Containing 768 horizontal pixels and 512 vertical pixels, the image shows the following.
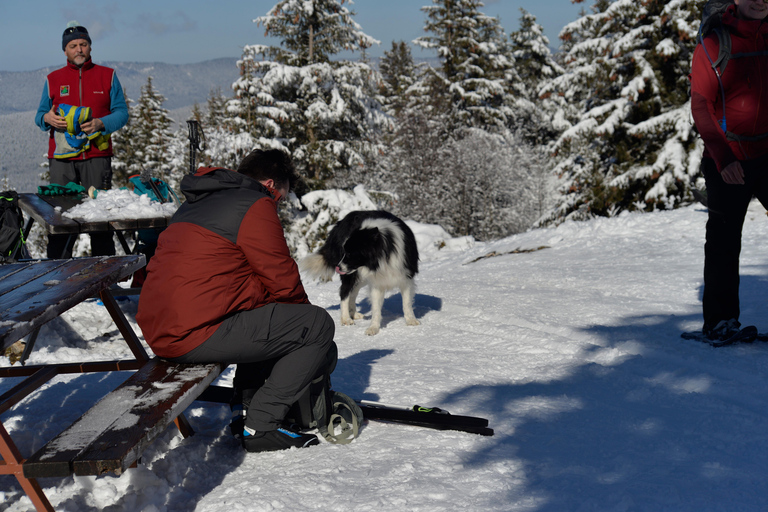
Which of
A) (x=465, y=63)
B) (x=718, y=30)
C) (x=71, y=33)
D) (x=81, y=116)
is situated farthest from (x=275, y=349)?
(x=465, y=63)

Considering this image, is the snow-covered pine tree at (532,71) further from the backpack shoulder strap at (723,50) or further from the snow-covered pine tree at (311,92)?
the backpack shoulder strap at (723,50)

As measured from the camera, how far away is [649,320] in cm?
456

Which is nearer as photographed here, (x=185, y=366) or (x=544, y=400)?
(x=185, y=366)

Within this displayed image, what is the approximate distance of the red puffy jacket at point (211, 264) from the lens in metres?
2.30

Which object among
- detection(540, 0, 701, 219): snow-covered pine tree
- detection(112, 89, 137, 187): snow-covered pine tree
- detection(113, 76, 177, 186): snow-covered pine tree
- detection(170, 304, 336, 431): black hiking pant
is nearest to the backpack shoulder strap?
detection(170, 304, 336, 431): black hiking pant

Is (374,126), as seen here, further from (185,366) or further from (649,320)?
(185,366)

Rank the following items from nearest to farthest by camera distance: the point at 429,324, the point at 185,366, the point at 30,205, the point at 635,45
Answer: the point at 185,366 → the point at 30,205 → the point at 429,324 → the point at 635,45

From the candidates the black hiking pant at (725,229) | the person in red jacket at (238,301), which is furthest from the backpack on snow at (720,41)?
the person in red jacket at (238,301)

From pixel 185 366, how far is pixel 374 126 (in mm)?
16507

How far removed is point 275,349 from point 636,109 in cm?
1550

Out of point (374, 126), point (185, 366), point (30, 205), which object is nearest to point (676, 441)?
point (185, 366)

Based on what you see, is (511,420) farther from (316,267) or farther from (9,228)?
(9,228)

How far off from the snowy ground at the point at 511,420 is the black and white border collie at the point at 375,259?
321 millimetres

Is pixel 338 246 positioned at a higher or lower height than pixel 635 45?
lower
